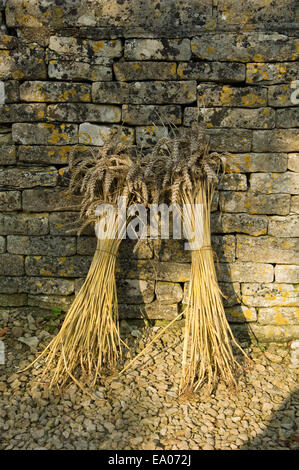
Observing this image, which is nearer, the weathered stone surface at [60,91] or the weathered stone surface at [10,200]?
the weathered stone surface at [60,91]

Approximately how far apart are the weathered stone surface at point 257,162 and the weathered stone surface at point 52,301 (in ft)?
5.23

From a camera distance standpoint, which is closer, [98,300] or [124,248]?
[98,300]

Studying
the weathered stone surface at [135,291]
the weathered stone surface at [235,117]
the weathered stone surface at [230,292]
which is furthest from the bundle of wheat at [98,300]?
the weathered stone surface at [230,292]

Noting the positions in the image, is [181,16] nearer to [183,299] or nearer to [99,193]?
[99,193]

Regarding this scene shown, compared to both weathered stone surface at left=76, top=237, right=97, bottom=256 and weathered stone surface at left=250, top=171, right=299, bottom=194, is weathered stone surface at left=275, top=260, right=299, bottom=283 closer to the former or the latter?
weathered stone surface at left=250, top=171, right=299, bottom=194

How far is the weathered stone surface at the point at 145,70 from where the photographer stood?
2.55 meters

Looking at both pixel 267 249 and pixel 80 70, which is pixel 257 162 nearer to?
pixel 267 249

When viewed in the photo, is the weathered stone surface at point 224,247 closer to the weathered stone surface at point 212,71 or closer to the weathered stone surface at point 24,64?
the weathered stone surface at point 212,71

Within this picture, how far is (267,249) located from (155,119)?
4.19 feet

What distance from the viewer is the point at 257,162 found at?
2.60 m

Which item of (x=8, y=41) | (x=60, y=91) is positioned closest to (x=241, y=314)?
(x=60, y=91)

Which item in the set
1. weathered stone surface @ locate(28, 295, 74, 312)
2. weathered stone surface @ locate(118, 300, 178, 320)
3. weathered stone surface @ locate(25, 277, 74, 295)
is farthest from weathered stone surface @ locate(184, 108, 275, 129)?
weathered stone surface @ locate(28, 295, 74, 312)

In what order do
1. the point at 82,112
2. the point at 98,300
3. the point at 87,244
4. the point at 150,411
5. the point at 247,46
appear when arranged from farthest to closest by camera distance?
the point at 87,244 → the point at 82,112 → the point at 247,46 → the point at 98,300 → the point at 150,411

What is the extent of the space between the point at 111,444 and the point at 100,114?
7.02ft
